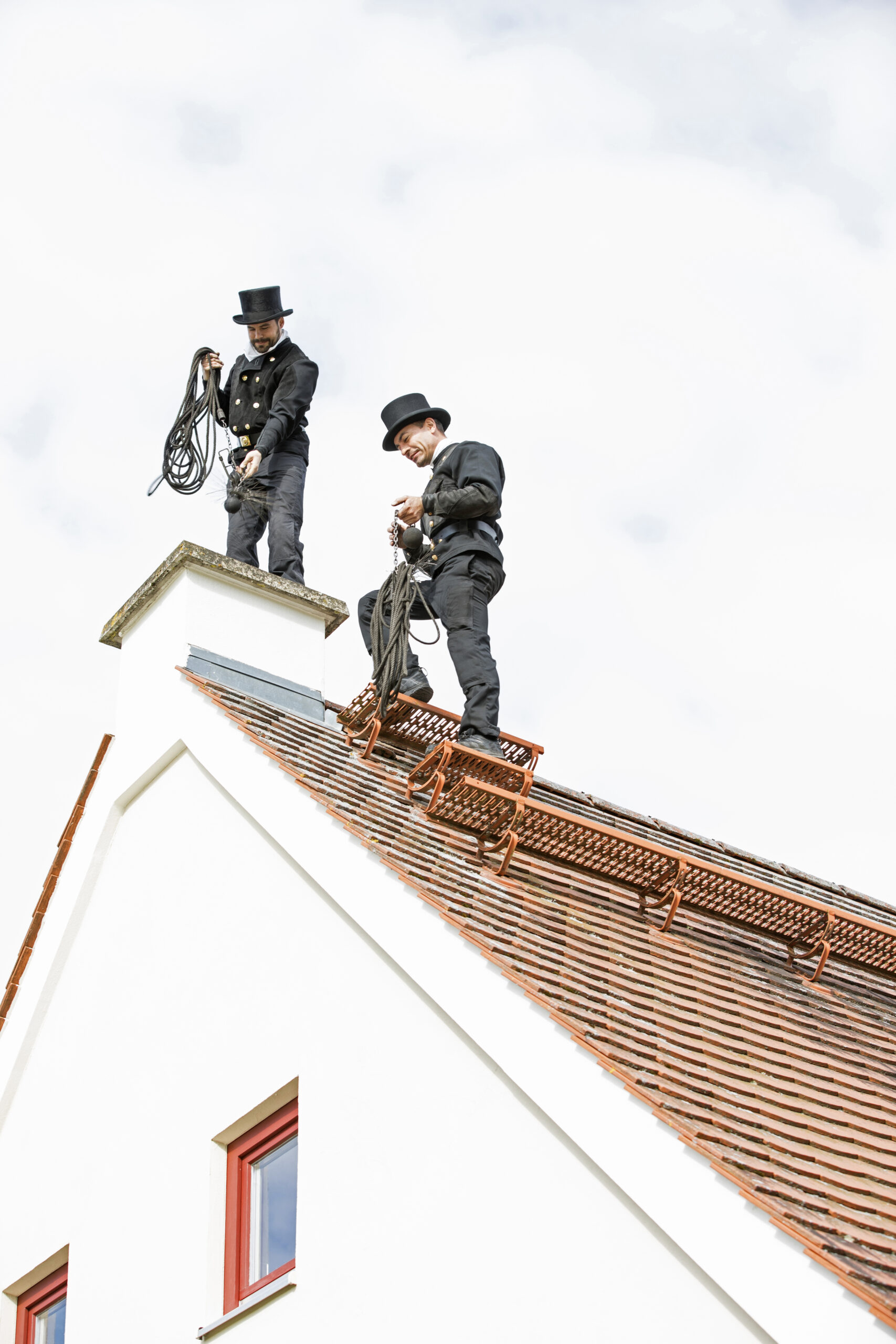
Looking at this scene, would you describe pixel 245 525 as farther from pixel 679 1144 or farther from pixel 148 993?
pixel 679 1144

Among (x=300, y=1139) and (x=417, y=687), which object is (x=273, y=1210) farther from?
(x=417, y=687)

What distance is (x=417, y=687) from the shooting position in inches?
374

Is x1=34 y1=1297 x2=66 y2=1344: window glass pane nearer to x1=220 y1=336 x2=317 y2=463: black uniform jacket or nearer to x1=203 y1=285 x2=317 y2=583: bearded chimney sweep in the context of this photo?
x1=203 y1=285 x2=317 y2=583: bearded chimney sweep

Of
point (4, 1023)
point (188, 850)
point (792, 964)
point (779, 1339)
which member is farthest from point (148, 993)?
point (779, 1339)

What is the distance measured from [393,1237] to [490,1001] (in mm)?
1019

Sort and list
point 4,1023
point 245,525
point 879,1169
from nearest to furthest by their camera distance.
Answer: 1. point 879,1169
2. point 4,1023
3. point 245,525

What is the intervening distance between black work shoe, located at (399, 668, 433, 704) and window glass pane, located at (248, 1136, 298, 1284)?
3.04 meters

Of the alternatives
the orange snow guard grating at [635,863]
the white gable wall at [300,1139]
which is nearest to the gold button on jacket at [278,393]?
the white gable wall at [300,1139]

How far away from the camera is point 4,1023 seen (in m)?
9.41

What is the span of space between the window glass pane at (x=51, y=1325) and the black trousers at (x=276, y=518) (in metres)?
4.50

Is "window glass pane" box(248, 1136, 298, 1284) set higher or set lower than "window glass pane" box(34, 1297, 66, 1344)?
higher

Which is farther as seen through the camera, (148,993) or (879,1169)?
(148,993)

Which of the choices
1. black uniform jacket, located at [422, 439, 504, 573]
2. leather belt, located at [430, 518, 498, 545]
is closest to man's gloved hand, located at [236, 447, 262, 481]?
black uniform jacket, located at [422, 439, 504, 573]

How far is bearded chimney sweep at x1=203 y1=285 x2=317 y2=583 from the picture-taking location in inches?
420
